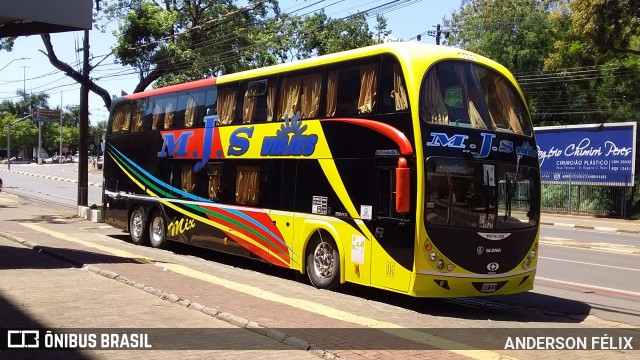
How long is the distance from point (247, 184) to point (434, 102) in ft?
15.4

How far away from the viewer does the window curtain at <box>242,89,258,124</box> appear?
12.1 m

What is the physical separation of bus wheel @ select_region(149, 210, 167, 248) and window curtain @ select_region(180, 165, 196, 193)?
1517 millimetres

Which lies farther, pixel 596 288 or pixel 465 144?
pixel 596 288

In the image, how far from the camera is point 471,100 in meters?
9.02

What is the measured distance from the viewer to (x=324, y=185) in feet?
33.4

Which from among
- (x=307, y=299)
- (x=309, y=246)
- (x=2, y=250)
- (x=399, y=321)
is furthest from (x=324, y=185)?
(x=2, y=250)

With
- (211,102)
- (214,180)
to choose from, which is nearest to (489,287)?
(214,180)

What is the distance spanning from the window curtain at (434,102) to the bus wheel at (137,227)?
9711mm

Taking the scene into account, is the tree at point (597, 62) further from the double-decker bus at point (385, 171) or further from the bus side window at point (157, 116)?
the double-decker bus at point (385, 171)

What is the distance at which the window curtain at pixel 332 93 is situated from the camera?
10.2m

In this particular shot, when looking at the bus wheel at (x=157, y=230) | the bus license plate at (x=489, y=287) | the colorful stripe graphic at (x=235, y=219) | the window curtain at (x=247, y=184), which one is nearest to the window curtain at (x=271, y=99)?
the window curtain at (x=247, y=184)

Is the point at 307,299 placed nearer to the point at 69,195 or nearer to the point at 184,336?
the point at 184,336

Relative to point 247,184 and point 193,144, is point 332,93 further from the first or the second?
point 193,144

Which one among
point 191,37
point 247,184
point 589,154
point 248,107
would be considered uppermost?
point 191,37
